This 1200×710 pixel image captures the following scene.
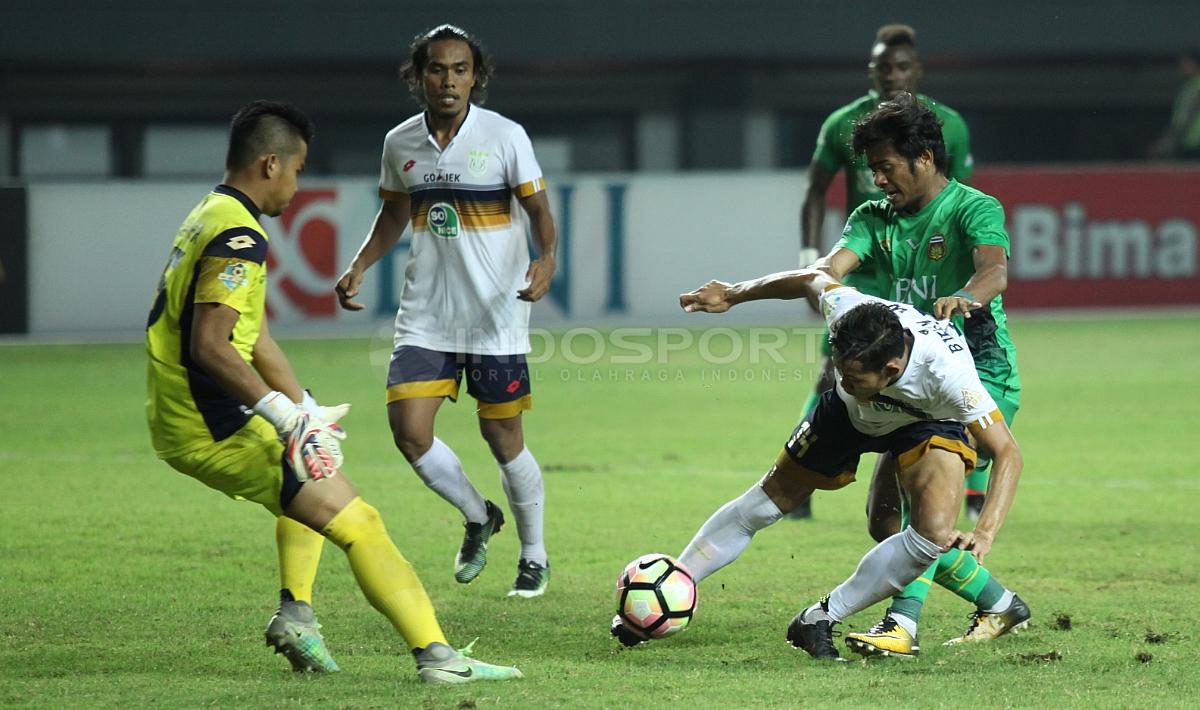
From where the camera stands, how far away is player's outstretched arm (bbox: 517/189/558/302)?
6.08 meters

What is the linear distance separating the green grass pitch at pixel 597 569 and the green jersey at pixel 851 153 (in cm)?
160

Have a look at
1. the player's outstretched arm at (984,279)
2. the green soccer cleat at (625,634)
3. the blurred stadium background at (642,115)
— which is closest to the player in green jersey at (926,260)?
the player's outstretched arm at (984,279)

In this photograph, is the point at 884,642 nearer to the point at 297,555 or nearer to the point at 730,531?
the point at 730,531

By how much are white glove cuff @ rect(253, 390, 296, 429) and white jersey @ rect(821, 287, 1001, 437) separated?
1.66 meters

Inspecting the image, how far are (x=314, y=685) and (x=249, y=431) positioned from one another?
0.76 m

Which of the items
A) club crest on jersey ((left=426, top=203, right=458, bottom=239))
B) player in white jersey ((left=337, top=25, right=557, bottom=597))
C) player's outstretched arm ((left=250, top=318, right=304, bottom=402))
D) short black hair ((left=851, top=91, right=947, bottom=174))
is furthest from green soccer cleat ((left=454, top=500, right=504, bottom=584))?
short black hair ((left=851, top=91, right=947, bottom=174))

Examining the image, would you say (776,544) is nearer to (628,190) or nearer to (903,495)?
(903,495)

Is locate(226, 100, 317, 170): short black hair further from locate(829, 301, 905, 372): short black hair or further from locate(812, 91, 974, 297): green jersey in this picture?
locate(812, 91, 974, 297): green jersey

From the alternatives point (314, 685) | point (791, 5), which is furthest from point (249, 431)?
point (791, 5)

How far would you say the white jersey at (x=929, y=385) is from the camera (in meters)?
4.84

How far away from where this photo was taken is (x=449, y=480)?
616cm

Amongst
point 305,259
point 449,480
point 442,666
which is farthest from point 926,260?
point 305,259

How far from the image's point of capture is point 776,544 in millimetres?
7078

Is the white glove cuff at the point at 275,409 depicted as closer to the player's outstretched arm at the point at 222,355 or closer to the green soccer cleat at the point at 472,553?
the player's outstretched arm at the point at 222,355
